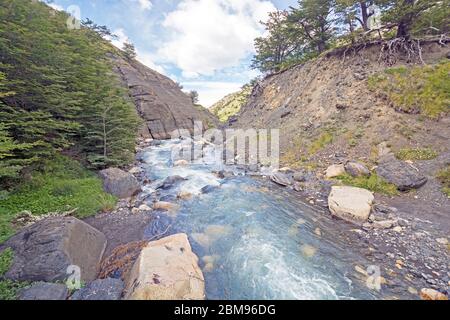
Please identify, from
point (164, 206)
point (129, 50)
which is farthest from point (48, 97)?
point (129, 50)

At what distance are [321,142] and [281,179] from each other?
15.3 ft

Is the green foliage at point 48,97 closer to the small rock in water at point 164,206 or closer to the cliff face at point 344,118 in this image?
the small rock in water at point 164,206

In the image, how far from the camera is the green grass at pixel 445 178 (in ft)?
26.6

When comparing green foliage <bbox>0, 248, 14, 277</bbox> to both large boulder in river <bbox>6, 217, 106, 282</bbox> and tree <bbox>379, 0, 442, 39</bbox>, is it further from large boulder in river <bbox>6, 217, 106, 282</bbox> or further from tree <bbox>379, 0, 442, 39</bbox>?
tree <bbox>379, 0, 442, 39</bbox>

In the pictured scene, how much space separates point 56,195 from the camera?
8055 mm

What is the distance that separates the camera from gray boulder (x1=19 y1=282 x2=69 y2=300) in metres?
4.00

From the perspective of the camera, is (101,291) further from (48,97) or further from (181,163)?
(181,163)

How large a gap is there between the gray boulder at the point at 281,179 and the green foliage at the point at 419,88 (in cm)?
767

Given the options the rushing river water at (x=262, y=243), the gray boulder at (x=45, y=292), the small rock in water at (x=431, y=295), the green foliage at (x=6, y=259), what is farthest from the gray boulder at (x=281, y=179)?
the green foliage at (x=6, y=259)

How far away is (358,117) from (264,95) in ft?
50.6

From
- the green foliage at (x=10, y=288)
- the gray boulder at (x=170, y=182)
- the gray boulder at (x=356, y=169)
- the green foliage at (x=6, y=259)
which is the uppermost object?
the gray boulder at (x=356, y=169)

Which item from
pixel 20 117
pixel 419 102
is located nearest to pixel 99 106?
pixel 20 117

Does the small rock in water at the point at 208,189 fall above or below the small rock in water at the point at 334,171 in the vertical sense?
below

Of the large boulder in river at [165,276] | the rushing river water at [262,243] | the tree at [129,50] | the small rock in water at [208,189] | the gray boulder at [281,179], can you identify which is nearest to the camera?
the large boulder in river at [165,276]
